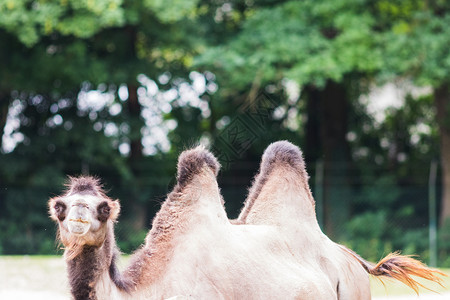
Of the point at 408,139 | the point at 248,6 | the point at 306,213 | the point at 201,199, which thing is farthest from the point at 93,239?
the point at 408,139

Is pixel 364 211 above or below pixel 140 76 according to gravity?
below

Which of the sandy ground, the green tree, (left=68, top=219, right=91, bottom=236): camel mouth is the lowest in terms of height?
the sandy ground

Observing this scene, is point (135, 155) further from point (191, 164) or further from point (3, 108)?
point (191, 164)

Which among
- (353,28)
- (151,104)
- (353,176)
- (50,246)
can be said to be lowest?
(50,246)

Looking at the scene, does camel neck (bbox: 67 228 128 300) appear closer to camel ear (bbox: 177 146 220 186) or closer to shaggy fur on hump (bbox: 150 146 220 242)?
shaggy fur on hump (bbox: 150 146 220 242)

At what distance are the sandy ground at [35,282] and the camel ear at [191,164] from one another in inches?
115

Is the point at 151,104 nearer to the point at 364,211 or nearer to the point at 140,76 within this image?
the point at 140,76

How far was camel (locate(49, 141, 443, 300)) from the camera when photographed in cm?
366

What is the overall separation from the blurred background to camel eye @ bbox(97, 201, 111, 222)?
9868 millimetres

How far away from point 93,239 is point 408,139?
53.2 ft

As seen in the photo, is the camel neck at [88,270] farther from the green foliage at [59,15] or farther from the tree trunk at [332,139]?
the tree trunk at [332,139]

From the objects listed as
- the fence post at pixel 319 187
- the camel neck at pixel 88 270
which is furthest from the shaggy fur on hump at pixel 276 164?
the fence post at pixel 319 187

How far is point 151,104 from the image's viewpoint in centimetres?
1780

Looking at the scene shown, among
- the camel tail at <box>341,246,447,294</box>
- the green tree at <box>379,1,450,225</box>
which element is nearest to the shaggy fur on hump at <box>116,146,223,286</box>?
the camel tail at <box>341,246,447,294</box>
